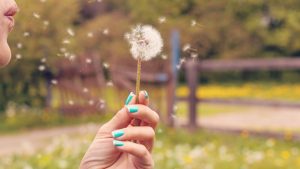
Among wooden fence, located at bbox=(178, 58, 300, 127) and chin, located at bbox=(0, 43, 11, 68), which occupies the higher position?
chin, located at bbox=(0, 43, 11, 68)

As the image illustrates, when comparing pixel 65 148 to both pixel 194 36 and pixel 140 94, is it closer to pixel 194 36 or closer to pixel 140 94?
pixel 140 94

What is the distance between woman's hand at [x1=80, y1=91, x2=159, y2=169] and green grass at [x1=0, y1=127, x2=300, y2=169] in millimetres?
3434

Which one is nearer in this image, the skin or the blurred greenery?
the skin

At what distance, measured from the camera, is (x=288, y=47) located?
20828 mm

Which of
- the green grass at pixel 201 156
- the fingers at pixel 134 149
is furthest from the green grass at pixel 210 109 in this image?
the fingers at pixel 134 149

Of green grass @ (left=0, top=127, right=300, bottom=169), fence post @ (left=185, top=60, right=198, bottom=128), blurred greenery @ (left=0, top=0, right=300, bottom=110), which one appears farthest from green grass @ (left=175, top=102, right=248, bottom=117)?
green grass @ (left=0, top=127, right=300, bottom=169)

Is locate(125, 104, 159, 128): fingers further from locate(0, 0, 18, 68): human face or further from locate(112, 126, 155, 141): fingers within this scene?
locate(0, 0, 18, 68): human face

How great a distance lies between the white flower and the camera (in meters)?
1.54

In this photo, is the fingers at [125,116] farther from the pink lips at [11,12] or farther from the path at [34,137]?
the path at [34,137]

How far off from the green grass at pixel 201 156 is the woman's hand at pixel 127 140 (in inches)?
135

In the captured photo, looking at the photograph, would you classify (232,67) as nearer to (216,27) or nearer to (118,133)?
(118,133)

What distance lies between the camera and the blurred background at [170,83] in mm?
6590

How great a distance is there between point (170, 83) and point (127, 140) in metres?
8.28

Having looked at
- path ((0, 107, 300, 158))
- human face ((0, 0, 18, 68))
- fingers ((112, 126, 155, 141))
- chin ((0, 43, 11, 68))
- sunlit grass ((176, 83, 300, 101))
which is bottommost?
sunlit grass ((176, 83, 300, 101))
